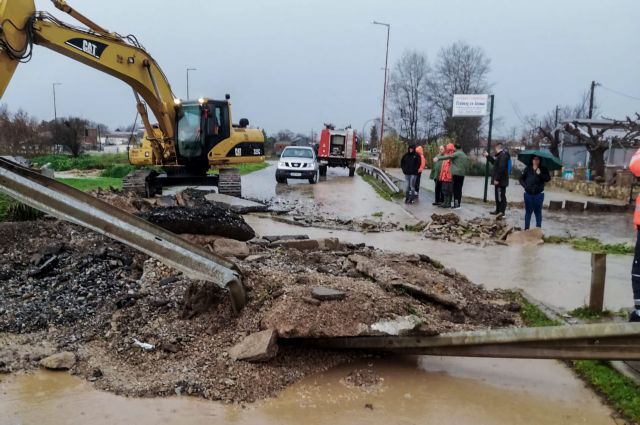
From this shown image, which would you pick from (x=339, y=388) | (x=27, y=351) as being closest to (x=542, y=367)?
(x=339, y=388)

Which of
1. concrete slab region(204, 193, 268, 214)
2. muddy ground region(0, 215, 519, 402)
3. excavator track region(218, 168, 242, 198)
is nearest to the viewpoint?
muddy ground region(0, 215, 519, 402)

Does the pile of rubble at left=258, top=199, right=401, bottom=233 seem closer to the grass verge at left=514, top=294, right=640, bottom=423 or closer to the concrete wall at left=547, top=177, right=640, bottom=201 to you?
the grass verge at left=514, top=294, right=640, bottom=423

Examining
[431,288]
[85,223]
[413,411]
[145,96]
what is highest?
[145,96]

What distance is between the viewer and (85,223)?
15.9 feet

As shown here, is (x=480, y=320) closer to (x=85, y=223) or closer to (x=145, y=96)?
(x=85, y=223)

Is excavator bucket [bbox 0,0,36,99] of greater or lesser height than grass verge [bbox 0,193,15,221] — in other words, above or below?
above

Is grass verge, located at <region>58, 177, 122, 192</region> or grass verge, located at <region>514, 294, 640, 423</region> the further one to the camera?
grass verge, located at <region>58, 177, 122, 192</region>

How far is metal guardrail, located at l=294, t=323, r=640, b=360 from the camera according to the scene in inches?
154

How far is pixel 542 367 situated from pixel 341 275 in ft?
8.02

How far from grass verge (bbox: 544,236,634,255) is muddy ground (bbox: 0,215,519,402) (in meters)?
4.33

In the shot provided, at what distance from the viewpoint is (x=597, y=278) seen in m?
6.12

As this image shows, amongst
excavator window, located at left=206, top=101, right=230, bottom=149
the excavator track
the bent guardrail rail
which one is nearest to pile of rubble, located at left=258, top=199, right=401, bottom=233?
the excavator track

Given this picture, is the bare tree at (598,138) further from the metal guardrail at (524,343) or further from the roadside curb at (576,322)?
the metal guardrail at (524,343)

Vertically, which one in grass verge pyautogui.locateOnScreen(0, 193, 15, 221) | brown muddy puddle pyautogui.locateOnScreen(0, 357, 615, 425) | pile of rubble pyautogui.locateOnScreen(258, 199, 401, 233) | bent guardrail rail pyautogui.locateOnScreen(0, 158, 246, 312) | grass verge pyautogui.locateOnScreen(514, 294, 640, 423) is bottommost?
brown muddy puddle pyautogui.locateOnScreen(0, 357, 615, 425)
